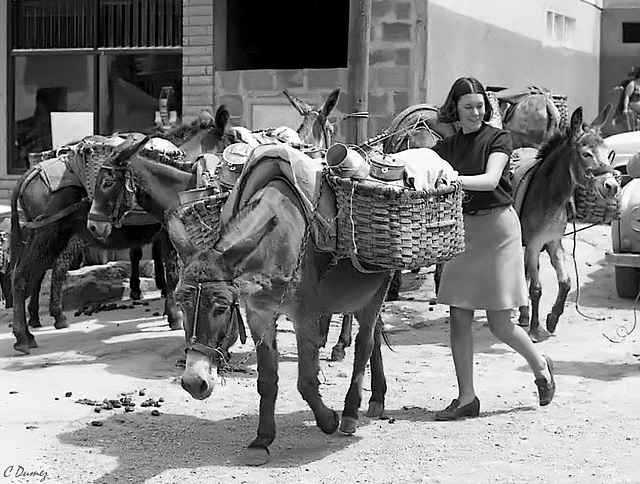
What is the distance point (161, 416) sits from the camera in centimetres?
681

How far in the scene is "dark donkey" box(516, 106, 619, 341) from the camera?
8.75m

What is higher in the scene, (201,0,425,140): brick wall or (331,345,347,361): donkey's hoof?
(201,0,425,140): brick wall

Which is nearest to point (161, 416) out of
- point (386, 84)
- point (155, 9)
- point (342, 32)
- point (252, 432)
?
point (252, 432)

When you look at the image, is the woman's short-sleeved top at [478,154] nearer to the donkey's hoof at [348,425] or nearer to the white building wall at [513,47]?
the donkey's hoof at [348,425]

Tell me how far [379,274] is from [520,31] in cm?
901

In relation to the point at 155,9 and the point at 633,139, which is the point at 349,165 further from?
the point at 633,139

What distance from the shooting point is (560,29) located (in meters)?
16.3

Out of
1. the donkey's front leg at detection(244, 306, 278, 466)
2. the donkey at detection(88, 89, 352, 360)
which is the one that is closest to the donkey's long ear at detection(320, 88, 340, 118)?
the donkey at detection(88, 89, 352, 360)

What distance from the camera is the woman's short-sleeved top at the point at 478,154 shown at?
6.34m

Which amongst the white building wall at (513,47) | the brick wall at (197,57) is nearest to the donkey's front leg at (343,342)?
the white building wall at (513,47)

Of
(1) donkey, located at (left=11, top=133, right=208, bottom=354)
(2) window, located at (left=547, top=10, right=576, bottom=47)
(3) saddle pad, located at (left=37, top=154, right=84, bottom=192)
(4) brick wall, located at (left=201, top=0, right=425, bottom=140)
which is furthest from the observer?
(2) window, located at (left=547, top=10, right=576, bottom=47)

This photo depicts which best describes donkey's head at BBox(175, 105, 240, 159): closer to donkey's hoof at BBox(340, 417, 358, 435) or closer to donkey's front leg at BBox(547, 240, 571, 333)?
donkey's front leg at BBox(547, 240, 571, 333)

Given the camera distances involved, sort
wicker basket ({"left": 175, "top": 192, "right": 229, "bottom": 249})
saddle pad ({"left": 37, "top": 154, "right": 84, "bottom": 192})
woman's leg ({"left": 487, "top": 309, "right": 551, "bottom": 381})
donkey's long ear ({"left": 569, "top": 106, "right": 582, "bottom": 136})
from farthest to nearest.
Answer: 1. saddle pad ({"left": 37, "top": 154, "right": 84, "bottom": 192})
2. donkey's long ear ({"left": 569, "top": 106, "right": 582, "bottom": 136})
3. woman's leg ({"left": 487, "top": 309, "right": 551, "bottom": 381})
4. wicker basket ({"left": 175, "top": 192, "right": 229, "bottom": 249})

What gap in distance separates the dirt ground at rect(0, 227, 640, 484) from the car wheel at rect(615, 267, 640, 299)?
1083mm
